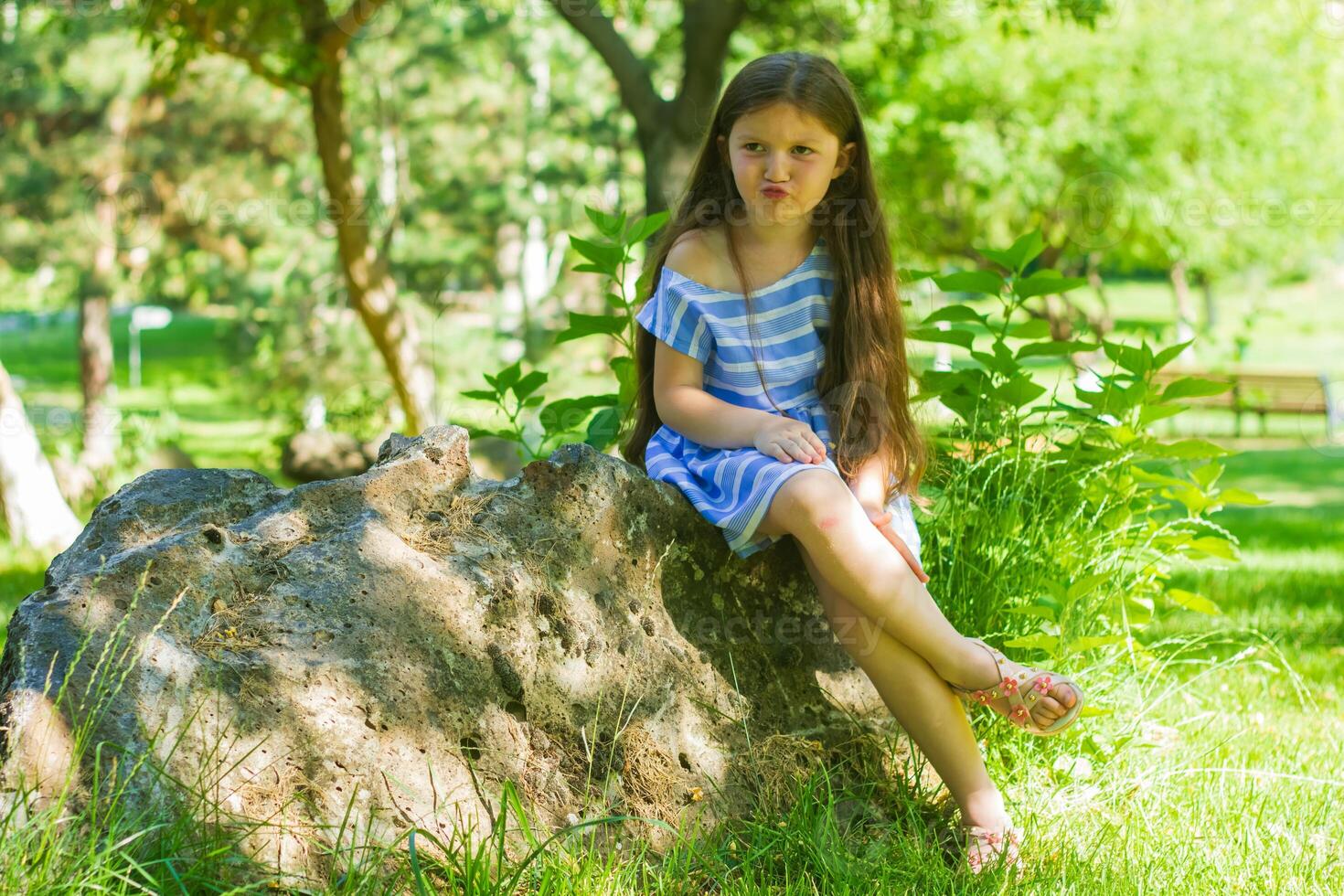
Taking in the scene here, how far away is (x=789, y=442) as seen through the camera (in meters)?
2.54

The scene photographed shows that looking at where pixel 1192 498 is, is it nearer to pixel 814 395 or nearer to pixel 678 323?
pixel 814 395

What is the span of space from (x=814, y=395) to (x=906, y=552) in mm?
481

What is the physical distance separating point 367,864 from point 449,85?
18.1 metres

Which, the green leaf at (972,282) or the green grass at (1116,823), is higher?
the green leaf at (972,282)

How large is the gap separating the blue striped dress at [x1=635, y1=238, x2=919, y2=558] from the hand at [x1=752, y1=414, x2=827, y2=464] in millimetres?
78

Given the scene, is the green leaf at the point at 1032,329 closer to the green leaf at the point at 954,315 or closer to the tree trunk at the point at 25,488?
the green leaf at the point at 954,315

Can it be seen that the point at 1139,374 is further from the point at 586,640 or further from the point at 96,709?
the point at 96,709

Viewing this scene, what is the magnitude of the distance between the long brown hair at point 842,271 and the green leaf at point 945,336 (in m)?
0.21

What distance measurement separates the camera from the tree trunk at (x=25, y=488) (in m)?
7.00

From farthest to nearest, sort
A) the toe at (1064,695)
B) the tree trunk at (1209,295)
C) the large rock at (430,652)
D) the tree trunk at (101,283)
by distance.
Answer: the tree trunk at (1209,295)
the tree trunk at (101,283)
the toe at (1064,695)
the large rock at (430,652)

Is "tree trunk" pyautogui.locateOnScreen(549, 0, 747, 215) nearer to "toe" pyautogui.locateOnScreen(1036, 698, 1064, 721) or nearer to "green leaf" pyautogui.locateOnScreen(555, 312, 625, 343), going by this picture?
"green leaf" pyautogui.locateOnScreen(555, 312, 625, 343)

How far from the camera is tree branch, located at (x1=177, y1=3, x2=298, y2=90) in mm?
7613
